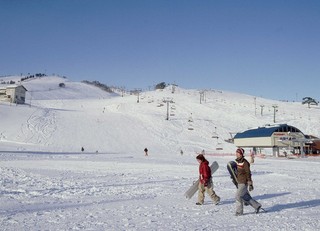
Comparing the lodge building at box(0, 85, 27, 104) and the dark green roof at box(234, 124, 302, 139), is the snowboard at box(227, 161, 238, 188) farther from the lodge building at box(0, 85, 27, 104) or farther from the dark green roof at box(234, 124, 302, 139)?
the lodge building at box(0, 85, 27, 104)

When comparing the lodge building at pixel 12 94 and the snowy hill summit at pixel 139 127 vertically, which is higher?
the lodge building at pixel 12 94

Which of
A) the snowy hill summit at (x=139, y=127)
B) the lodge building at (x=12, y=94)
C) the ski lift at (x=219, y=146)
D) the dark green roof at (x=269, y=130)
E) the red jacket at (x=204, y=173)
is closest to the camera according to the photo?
the red jacket at (x=204, y=173)

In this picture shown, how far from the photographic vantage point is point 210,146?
2510 inches

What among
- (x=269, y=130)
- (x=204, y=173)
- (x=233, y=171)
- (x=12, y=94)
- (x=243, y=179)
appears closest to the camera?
(x=243, y=179)

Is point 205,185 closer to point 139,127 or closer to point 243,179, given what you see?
point 243,179

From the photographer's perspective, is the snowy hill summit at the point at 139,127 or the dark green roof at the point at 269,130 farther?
the dark green roof at the point at 269,130

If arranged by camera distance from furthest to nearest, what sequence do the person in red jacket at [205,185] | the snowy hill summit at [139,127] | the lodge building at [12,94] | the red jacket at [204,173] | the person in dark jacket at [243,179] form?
the lodge building at [12,94]
the snowy hill summit at [139,127]
the red jacket at [204,173]
the person in red jacket at [205,185]
the person in dark jacket at [243,179]

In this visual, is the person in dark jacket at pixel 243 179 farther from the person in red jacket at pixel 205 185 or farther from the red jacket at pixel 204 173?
the red jacket at pixel 204 173

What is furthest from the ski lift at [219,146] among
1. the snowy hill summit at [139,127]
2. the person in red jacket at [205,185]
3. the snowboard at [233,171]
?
the snowboard at [233,171]

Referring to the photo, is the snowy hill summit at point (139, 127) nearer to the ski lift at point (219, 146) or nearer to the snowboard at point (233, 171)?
the ski lift at point (219, 146)

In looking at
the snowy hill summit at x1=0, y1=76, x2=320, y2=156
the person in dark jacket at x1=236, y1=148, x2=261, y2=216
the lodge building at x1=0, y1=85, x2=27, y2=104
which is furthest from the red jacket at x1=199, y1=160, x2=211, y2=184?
the lodge building at x1=0, y1=85, x2=27, y2=104

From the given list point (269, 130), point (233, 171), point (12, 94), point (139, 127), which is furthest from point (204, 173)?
point (12, 94)

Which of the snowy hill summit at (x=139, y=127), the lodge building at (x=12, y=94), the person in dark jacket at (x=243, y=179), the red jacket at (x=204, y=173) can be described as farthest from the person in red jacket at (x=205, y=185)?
the lodge building at (x=12, y=94)

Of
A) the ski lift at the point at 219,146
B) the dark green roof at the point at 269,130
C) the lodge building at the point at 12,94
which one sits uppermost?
the lodge building at the point at 12,94
